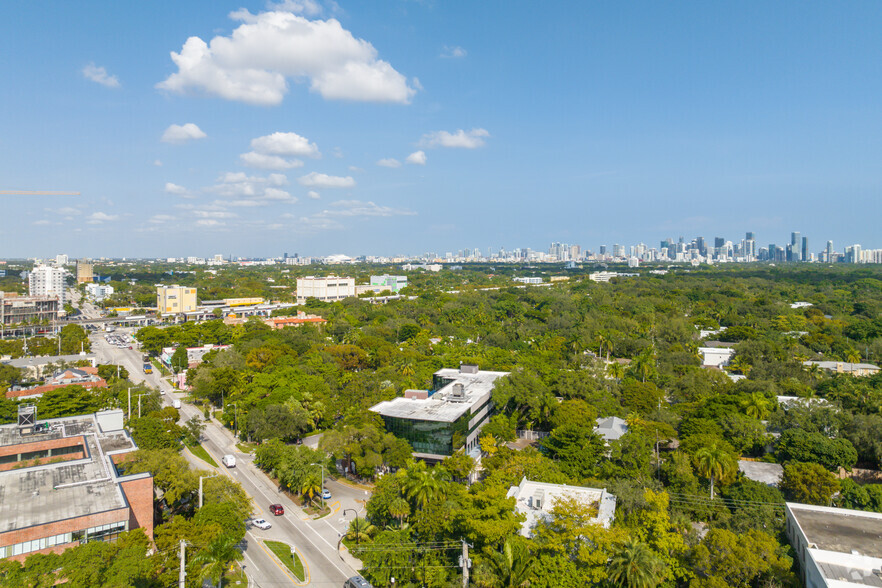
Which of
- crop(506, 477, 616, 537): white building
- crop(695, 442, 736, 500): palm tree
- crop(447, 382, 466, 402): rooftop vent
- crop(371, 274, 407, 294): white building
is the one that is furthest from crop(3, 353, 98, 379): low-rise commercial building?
crop(371, 274, 407, 294): white building

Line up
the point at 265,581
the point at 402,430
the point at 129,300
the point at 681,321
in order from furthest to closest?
the point at 129,300, the point at 681,321, the point at 402,430, the point at 265,581

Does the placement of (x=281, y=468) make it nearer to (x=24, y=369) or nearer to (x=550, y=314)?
(x=24, y=369)

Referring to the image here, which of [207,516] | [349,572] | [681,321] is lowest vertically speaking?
[349,572]

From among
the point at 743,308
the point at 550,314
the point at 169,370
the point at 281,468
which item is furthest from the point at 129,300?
the point at 743,308

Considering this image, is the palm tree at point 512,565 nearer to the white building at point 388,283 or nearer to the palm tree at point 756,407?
the palm tree at point 756,407

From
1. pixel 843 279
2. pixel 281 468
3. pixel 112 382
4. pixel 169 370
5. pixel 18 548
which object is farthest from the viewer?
pixel 843 279

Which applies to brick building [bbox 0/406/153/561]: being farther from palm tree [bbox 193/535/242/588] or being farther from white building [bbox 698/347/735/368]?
white building [bbox 698/347/735/368]

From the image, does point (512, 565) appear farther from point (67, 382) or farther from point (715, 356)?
point (715, 356)
